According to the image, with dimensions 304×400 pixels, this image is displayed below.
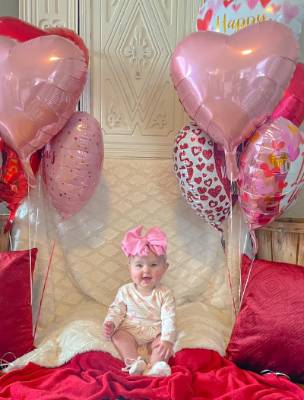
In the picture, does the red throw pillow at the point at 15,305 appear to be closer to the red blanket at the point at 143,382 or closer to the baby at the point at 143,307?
the red blanket at the point at 143,382

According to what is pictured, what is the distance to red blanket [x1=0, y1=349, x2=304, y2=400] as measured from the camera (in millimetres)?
1107

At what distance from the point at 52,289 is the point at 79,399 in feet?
1.74

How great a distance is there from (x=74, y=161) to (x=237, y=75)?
1.62 feet

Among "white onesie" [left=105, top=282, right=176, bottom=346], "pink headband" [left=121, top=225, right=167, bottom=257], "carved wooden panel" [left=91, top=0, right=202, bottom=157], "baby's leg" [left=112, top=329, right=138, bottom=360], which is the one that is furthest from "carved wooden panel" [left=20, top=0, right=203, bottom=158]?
"baby's leg" [left=112, top=329, right=138, bottom=360]

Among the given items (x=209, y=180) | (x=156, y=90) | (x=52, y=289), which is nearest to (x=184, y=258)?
(x=209, y=180)

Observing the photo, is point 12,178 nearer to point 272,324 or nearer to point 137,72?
point 137,72

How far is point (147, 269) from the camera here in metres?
1.38

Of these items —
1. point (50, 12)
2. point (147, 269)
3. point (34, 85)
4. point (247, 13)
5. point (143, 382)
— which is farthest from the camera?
point (50, 12)

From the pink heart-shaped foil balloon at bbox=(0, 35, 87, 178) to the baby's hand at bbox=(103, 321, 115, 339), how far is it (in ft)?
1.71

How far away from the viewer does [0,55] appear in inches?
51.1

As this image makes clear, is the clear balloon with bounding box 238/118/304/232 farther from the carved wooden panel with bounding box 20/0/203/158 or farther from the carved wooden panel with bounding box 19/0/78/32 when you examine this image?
the carved wooden panel with bounding box 19/0/78/32

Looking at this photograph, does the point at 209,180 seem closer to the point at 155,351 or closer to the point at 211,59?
the point at 211,59

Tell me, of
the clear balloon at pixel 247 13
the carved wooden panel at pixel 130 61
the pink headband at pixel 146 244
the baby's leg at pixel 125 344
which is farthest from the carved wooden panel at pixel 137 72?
the baby's leg at pixel 125 344

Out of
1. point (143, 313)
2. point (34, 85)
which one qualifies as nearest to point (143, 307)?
point (143, 313)
